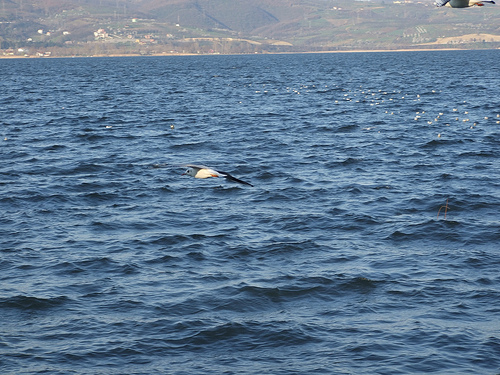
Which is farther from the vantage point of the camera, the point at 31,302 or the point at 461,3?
the point at 31,302

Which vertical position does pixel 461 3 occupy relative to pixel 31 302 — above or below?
above

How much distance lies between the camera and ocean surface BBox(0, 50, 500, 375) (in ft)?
46.1

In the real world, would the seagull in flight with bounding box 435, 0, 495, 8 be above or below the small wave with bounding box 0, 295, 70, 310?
above

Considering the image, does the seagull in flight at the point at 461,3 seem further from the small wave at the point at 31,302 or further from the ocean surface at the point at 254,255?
the small wave at the point at 31,302

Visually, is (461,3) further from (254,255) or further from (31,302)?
(31,302)

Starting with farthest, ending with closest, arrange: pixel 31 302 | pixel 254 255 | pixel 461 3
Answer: pixel 254 255
pixel 31 302
pixel 461 3

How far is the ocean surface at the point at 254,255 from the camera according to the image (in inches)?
553

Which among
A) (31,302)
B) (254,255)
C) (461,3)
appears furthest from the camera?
(254,255)

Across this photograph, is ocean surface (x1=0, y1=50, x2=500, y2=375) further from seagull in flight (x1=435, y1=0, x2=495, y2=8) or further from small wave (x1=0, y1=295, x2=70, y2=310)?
seagull in flight (x1=435, y1=0, x2=495, y2=8)

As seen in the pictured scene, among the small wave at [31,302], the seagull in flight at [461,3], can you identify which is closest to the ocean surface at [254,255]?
the small wave at [31,302]

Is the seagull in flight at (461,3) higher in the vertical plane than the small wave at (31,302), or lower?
higher

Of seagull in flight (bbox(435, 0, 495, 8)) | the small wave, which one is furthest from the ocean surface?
seagull in flight (bbox(435, 0, 495, 8))

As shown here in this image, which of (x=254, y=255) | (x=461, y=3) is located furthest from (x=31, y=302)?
(x=461, y=3)

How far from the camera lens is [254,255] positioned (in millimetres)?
19688
